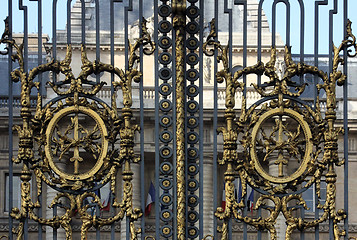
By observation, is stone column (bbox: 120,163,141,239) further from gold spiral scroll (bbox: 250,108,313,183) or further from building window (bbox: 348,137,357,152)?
gold spiral scroll (bbox: 250,108,313,183)

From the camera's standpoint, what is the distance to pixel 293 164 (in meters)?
36.7

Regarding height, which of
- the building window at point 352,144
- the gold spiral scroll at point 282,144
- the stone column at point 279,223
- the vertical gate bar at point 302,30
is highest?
the vertical gate bar at point 302,30

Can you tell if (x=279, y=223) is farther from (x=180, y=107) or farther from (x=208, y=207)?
(x=180, y=107)

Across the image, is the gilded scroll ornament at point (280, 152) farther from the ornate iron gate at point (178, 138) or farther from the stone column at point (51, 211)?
the stone column at point (51, 211)

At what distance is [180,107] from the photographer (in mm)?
12352

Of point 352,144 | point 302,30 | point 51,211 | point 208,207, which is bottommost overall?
point 51,211

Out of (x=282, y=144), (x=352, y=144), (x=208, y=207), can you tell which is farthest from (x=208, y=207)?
(x=282, y=144)

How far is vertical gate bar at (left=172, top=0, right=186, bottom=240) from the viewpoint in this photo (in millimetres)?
12125

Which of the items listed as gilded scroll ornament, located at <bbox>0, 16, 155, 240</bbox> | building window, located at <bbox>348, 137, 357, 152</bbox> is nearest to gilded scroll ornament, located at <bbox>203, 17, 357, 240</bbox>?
gilded scroll ornament, located at <bbox>0, 16, 155, 240</bbox>

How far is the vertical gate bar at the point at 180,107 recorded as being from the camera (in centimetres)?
1212

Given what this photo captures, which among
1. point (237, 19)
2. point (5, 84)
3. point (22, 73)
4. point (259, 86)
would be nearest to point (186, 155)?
point (259, 86)

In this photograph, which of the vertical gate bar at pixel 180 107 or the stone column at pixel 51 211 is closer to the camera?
the vertical gate bar at pixel 180 107

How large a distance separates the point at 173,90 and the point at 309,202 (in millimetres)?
26117

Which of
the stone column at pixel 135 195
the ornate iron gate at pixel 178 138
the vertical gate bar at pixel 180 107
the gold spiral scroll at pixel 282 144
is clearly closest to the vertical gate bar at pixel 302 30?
the ornate iron gate at pixel 178 138
